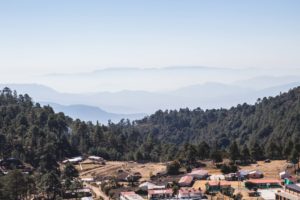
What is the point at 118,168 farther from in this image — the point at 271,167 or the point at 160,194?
the point at 271,167

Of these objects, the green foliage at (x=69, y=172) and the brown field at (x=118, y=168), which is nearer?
the green foliage at (x=69, y=172)

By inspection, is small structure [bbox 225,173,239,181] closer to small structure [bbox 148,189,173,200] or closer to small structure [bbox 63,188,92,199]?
small structure [bbox 148,189,173,200]

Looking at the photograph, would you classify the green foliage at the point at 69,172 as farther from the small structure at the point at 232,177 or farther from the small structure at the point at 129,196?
the small structure at the point at 232,177

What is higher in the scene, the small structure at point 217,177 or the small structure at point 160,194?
the small structure at point 217,177

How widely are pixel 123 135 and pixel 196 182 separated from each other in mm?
48181

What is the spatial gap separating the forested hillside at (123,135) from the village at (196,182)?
637cm

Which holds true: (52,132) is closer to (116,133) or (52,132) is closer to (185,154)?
(116,133)

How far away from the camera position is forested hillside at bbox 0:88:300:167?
91.5 metres

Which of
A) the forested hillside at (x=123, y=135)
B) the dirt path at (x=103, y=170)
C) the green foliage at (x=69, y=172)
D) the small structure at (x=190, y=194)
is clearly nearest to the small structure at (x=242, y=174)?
the small structure at (x=190, y=194)

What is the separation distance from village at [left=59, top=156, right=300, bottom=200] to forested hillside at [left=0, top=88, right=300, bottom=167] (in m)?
6.37

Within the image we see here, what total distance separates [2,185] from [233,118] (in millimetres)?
118754

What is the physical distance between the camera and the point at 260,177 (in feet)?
243

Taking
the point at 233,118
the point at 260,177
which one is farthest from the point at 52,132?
the point at 233,118

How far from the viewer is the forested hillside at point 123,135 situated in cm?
9150
